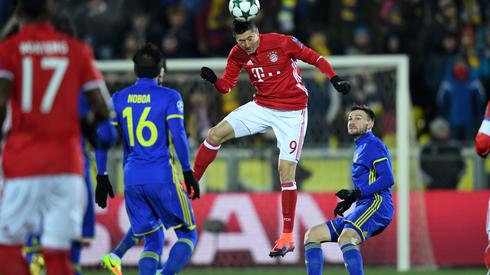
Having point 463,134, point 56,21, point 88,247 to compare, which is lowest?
point 88,247

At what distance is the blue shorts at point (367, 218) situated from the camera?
9.51 metres

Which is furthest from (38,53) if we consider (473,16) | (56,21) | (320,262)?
(473,16)

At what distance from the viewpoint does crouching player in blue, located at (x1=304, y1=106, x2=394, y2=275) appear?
30.8ft

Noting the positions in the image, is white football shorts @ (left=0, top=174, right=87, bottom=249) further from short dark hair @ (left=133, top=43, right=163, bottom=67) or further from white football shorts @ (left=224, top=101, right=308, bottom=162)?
A: white football shorts @ (left=224, top=101, right=308, bottom=162)

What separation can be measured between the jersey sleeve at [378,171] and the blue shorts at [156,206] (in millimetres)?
1479

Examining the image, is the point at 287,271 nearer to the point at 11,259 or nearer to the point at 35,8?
the point at 11,259

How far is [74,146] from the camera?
21.8ft

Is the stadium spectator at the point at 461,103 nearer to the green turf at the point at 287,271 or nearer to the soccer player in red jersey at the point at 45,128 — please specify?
the green turf at the point at 287,271

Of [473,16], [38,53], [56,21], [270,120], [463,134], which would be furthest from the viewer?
[473,16]

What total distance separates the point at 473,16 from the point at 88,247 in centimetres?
707

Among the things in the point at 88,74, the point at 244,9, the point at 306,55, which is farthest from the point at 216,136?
the point at 88,74

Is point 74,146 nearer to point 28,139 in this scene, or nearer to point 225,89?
point 28,139

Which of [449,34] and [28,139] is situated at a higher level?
[449,34]

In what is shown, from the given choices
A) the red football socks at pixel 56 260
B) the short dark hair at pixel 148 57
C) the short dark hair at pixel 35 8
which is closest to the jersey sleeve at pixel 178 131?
the short dark hair at pixel 148 57
